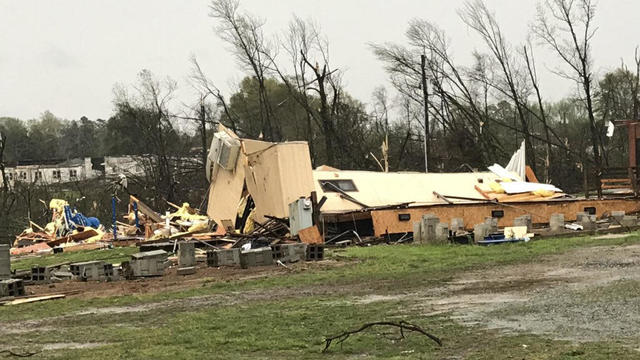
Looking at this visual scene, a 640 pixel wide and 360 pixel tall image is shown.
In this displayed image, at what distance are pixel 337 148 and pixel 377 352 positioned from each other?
149 ft

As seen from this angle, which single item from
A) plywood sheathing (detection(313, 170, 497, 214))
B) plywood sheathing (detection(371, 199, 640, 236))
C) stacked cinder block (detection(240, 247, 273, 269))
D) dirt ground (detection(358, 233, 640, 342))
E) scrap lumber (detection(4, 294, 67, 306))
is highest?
plywood sheathing (detection(313, 170, 497, 214))

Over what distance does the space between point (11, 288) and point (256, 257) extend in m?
5.79

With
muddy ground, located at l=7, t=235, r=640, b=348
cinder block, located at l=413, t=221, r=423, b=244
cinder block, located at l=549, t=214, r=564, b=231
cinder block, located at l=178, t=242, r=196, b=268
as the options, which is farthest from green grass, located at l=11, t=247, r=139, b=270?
cinder block, located at l=549, t=214, r=564, b=231

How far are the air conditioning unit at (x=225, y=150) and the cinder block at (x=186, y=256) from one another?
390 inches

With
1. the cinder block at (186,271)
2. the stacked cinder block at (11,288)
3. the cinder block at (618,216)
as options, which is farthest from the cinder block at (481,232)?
the stacked cinder block at (11,288)

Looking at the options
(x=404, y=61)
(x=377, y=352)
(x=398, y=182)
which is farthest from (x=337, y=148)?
(x=377, y=352)

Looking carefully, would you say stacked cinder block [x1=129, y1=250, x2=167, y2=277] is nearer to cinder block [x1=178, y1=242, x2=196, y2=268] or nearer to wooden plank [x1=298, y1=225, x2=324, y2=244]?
cinder block [x1=178, y1=242, x2=196, y2=268]

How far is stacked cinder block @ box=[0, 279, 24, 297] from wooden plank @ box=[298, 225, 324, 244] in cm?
982

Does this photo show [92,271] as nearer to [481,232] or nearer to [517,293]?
[481,232]

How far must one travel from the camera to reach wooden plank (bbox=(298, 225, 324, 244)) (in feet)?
81.5

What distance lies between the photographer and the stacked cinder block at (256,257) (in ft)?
65.2

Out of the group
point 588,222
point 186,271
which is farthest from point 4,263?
point 588,222

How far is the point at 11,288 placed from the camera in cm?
1667

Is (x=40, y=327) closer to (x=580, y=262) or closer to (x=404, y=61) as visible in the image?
(x=580, y=262)
